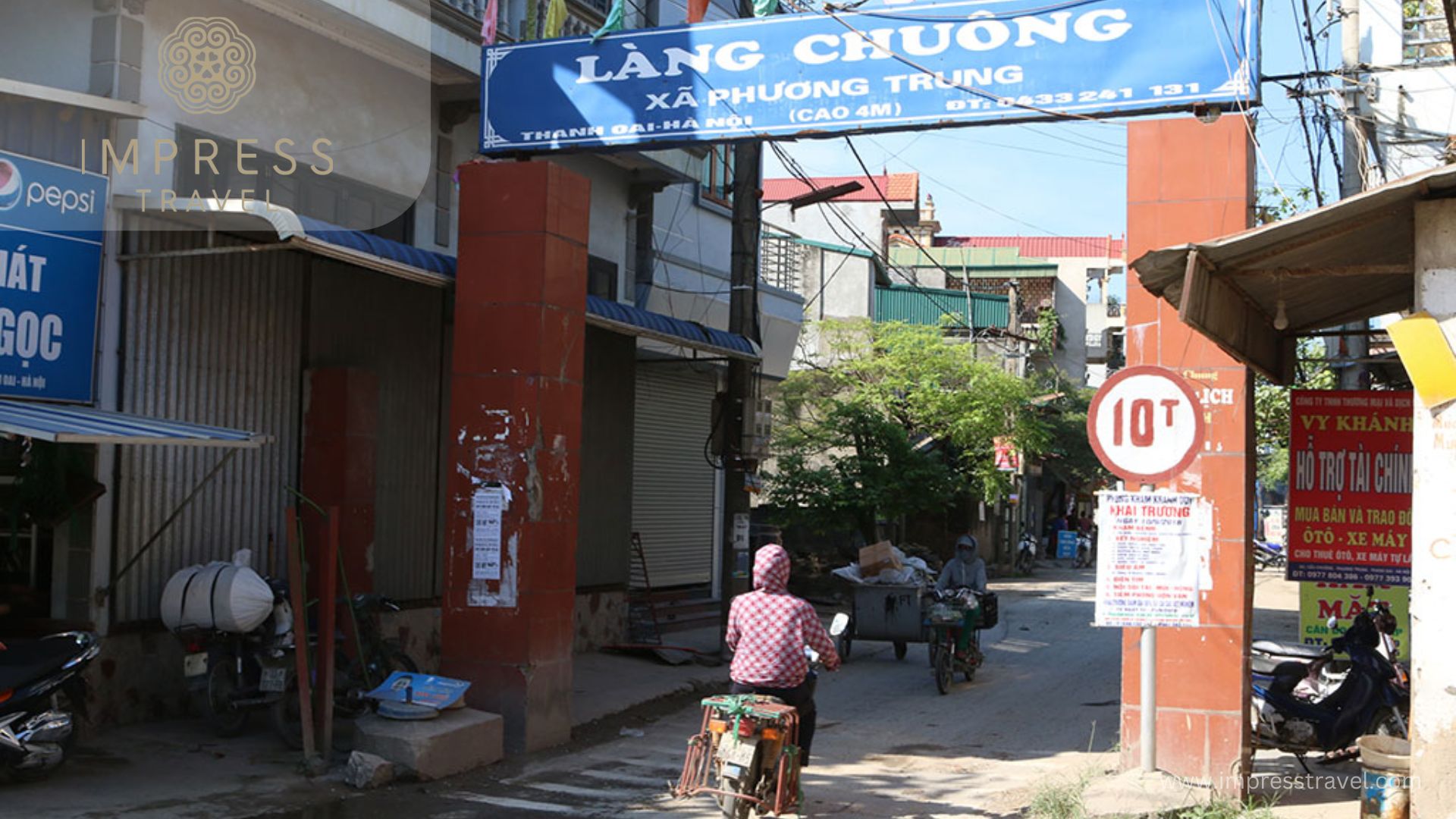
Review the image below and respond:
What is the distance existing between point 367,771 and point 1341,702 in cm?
732

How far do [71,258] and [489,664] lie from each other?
4491 mm

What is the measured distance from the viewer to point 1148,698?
26.5ft

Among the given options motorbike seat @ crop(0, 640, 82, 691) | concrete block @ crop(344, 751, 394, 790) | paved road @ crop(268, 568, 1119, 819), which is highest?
motorbike seat @ crop(0, 640, 82, 691)

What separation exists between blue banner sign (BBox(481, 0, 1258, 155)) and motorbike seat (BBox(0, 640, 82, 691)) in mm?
5462

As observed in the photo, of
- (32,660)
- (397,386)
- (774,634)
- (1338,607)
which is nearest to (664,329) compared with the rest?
(397,386)

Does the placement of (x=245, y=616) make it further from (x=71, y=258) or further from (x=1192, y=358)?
A: (x=1192, y=358)

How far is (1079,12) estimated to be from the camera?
986 centimetres

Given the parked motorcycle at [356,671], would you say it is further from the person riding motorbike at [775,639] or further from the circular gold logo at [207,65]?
the circular gold logo at [207,65]

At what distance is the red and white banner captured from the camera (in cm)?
1028

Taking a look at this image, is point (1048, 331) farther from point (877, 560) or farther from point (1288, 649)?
point (1288, 649)

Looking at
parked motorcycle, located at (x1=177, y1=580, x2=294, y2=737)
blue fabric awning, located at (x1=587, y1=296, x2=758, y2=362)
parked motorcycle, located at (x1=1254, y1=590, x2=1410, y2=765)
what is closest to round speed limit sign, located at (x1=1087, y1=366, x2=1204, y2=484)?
parked motorcycle, located at (x1=1254, y1=590, x2=1410, y2=765)

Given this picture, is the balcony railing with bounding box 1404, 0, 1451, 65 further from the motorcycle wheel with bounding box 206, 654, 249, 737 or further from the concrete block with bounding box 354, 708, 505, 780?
the motorcycle wheel with bounding box 206, 654, 249, 737

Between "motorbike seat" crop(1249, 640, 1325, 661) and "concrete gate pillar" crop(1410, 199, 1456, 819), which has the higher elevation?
"concrete gate pillar" crop(1410, 199, 1456, 819)

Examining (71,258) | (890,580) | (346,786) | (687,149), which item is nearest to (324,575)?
(346,786)
